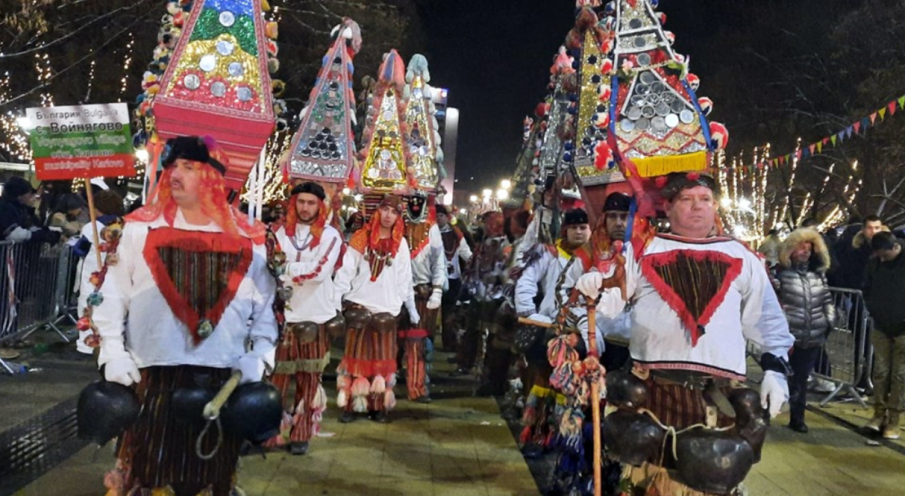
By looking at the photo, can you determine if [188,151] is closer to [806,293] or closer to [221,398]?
[221,398]

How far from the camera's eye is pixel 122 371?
3395mm

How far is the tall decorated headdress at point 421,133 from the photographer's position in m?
9.52

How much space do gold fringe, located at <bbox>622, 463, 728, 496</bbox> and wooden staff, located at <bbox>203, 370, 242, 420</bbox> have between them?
2058 millimetres

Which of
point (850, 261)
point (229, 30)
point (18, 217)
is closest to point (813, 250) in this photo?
point (850, 261)

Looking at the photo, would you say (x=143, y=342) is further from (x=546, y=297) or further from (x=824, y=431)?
(x=824, y=431)

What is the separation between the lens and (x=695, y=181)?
13.3 ft

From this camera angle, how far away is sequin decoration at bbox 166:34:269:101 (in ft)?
18.0

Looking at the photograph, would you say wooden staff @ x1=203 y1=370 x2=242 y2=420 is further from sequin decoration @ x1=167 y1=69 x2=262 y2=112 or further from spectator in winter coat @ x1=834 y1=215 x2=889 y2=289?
spectator in winter coat @ x1=834 y1=215 x2=889 y2=289

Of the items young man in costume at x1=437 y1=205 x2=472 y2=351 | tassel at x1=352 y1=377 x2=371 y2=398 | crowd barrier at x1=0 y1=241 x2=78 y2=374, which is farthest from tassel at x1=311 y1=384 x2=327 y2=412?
young man in costume at x1=437 y1=205 x2=472 y2=351

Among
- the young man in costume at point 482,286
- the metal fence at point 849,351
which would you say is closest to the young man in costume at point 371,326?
the young man in costume at point 482,286

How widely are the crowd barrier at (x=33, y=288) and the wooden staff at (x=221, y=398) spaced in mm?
6384

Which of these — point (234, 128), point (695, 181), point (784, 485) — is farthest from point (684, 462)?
point (234, 128)

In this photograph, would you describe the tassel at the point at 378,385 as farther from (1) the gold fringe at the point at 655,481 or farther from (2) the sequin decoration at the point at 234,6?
(1) the gold fringe at the point at 655,481

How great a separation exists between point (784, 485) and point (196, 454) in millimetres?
4787
